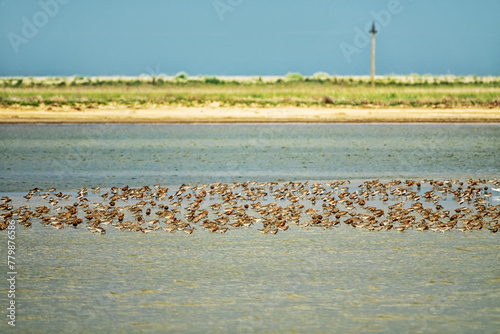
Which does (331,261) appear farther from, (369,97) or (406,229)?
(369,97)

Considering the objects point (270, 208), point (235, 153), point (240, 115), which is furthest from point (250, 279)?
point (240, 115)

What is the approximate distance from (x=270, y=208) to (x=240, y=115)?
73.7ft

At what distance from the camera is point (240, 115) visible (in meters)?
33.0

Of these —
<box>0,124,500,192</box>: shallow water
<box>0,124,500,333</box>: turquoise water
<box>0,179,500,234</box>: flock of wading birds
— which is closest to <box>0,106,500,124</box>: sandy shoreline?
<box>0,124,500,192</box>: shallow water

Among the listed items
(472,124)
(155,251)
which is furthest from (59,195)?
(472,124)

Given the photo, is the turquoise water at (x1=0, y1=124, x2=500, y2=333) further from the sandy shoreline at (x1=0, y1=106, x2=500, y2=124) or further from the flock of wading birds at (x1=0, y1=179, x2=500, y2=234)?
the sandy shoreline at (x1=0, y1=106, x2=500, y2=124)

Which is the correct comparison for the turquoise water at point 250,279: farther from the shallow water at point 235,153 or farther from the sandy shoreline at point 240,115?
the sandy shoreline at point 240,115

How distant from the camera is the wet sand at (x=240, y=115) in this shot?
31.5 metres

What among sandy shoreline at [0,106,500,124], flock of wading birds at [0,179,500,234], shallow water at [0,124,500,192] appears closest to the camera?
flock of wading birds at [0,179,500,234]

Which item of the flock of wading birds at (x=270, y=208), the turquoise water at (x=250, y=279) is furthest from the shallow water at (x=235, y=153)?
the flock of wading birds at (x=270, y=208)

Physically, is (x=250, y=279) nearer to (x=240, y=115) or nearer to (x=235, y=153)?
(x=235, y=153)

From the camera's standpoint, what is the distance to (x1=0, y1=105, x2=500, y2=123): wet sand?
31547mm

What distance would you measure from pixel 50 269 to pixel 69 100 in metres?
31.6

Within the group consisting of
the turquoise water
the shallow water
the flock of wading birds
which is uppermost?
the shallow water
